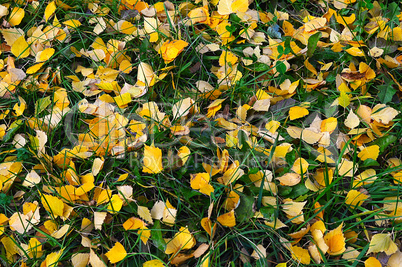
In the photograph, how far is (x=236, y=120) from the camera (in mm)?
1486

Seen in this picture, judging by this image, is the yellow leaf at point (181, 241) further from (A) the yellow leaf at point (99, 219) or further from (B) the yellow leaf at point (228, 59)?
(B) the yellow leaf at point (228, 59)

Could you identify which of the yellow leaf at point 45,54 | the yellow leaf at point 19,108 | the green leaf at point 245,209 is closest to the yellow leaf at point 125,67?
the yellow leaf at point 45,54

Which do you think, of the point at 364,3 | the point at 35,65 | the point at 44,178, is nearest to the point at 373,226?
the point at 364,3

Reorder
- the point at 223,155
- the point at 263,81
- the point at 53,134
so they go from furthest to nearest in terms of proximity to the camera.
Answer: the point at 263,81 < the point at 53,134 < the point at 223,155

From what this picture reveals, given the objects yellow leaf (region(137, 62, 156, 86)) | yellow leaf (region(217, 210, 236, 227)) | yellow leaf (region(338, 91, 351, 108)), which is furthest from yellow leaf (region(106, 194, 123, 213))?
yellow leaf (region(338, 91, 351, 108))

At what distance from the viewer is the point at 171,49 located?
1572mm

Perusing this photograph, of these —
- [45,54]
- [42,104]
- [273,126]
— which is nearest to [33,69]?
[45,54]

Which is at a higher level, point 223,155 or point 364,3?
point 364,3

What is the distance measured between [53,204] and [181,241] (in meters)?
0.48

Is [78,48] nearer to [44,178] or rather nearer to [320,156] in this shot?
[44,178]

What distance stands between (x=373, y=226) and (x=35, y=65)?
1.61 metres

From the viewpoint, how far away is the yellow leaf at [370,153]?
1333mm

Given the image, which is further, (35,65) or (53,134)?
(35,65)

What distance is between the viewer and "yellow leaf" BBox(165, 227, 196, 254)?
1.19 meters
